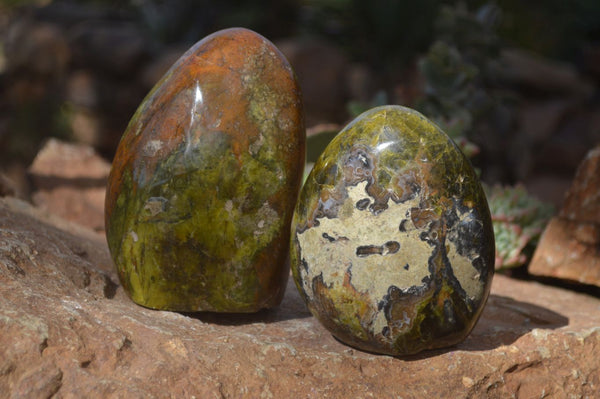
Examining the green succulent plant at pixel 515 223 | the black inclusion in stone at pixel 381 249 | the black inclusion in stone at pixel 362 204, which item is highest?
the black inclusion in stone at pixel 362 204

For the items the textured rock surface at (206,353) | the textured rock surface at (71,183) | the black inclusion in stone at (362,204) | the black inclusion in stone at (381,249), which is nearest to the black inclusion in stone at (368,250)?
the black inclusion in stone at (381,249)

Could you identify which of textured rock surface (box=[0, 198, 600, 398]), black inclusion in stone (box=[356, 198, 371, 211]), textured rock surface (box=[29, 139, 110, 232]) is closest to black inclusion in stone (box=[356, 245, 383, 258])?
black inclusion in stone (box=[356, 198, 371, 211])

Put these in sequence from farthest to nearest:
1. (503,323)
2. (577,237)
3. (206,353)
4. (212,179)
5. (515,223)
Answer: (515,223) → (577,237) → (503,323) → (212,179) → (206,353)

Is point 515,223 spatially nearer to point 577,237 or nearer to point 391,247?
point 577,237

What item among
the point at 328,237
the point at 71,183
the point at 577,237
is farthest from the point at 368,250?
the point at 71,183

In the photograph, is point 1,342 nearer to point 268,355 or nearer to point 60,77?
point 268,355

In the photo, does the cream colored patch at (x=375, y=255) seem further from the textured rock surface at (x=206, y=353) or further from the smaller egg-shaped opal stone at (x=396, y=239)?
the textured rock surface at (x=206, y=353)
